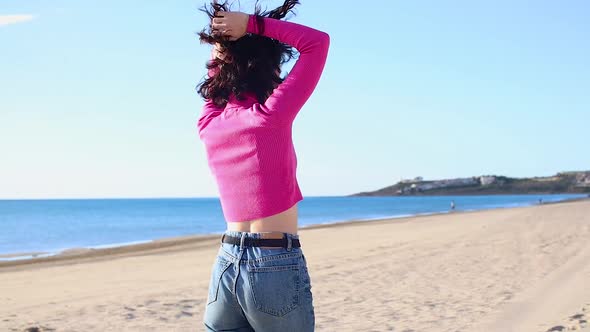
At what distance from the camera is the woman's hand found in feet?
6.41

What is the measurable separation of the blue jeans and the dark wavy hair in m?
0.42

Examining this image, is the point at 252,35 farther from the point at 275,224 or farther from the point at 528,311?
the point at 528,311

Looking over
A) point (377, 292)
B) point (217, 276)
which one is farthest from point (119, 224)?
point (217, 276)

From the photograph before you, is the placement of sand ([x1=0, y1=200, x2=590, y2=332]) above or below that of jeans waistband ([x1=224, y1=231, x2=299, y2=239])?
below

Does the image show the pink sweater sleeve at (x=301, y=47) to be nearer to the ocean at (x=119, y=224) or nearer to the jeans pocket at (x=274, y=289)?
the jeans pocket at (x=274, y=289)

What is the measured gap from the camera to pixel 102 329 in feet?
22.1

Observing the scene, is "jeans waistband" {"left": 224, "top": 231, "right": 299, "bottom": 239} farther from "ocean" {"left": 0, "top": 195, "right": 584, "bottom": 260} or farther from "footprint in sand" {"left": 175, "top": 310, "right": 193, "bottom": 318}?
"ocean" {"left": 0, "top": 195, "right": 584, "bottom": 260}

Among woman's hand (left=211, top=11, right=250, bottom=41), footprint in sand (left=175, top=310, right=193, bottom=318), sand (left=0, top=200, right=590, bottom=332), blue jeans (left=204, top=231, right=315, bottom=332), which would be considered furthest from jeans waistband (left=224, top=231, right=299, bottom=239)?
footprint in sand (left=175, top=310, right=193, bottom=318)

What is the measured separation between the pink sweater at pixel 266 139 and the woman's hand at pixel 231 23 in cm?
2

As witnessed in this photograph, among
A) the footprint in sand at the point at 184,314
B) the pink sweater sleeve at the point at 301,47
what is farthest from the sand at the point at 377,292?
the pink sweater sleeve at the point at 301,47

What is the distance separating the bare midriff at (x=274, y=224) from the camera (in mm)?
1919

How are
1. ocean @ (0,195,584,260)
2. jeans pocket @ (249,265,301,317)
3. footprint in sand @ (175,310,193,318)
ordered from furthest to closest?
1. ocean @ (0,195,584,260)
2. footprint in sand @ (175,310,193,318)
3. jeans pocket @ (249,265,301,317)

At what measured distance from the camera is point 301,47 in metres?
1.98

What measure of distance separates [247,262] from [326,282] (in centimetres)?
787
